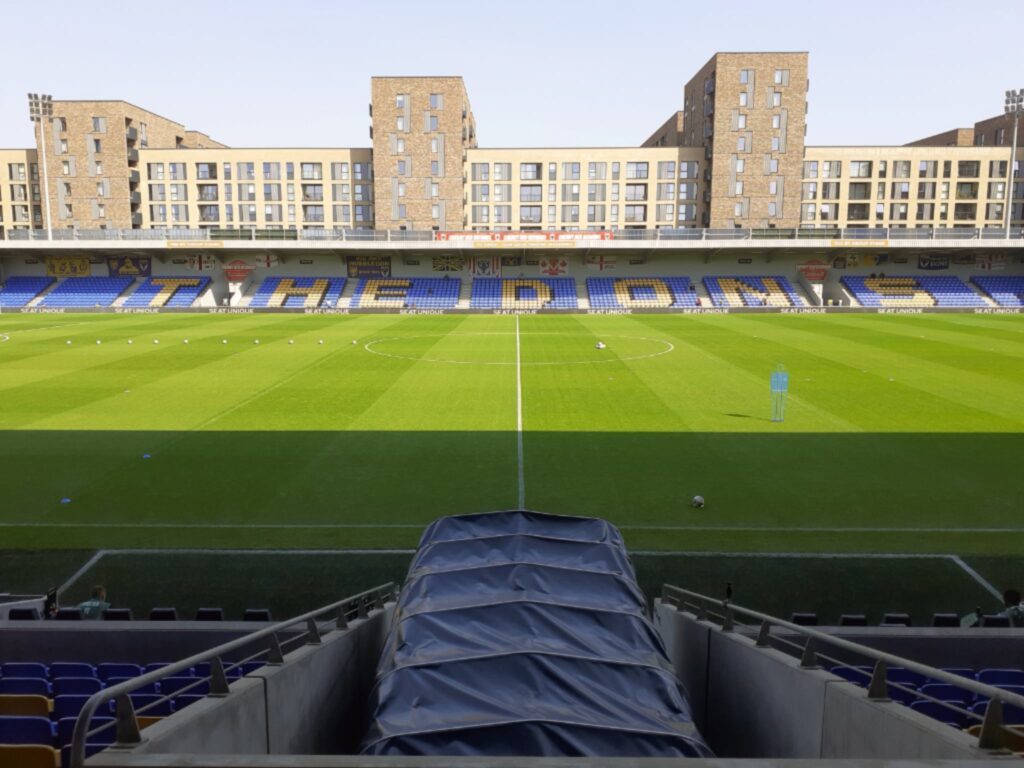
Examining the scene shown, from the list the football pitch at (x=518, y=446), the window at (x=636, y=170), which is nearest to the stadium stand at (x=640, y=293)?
the window at (x=636, y=170)

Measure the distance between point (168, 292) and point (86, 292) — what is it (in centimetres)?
796

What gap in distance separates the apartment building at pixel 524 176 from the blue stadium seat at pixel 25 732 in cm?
7137

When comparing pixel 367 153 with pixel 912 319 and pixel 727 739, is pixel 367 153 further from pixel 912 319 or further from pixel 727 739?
pixel 727 739

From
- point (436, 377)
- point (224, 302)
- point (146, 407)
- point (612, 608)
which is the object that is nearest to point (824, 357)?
point (436, 377)

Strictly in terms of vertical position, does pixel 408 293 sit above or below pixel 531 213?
below

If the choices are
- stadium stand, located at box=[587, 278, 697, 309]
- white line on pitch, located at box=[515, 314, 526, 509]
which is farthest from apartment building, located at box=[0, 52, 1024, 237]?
white line on pitch, located at box=[515, 314, 526, 509]

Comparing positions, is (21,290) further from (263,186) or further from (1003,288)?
(1003,288)

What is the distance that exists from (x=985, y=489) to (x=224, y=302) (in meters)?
67.3

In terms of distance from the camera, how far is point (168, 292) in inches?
2707

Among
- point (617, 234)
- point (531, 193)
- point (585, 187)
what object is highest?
point (585, 187)

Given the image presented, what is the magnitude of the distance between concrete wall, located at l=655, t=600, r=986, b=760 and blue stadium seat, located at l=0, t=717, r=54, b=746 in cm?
536

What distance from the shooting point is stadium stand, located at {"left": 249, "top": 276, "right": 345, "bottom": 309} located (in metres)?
67.1

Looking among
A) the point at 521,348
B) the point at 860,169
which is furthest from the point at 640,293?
the point at 521,348

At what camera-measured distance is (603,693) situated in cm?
448
